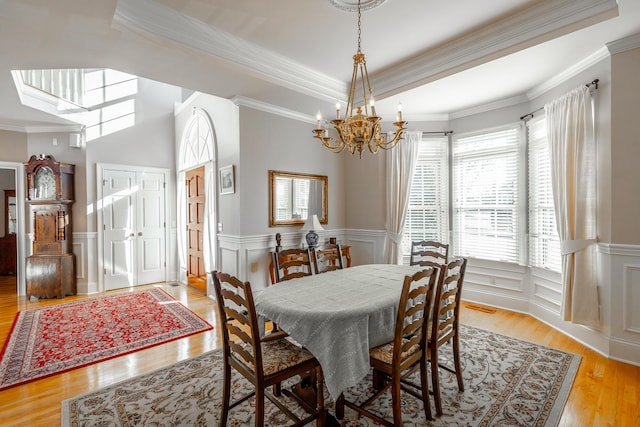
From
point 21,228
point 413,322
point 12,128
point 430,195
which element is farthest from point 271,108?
point 21,228

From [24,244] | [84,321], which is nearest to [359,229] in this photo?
[84,321]

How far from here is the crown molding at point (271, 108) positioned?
154 inches

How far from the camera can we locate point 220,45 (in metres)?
2.87

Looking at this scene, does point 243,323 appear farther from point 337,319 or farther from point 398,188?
point 398,188

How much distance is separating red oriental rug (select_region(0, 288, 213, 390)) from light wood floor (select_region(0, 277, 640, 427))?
0.47 ft

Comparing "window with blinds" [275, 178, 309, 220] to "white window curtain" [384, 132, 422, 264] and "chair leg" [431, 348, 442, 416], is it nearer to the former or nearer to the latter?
A: "white window curtain" [384, 132, 422, 264]

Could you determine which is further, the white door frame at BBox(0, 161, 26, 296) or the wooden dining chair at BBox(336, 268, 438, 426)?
the white door frame at BBox(0, 161, 26, 296)

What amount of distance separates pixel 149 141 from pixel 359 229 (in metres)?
4.08

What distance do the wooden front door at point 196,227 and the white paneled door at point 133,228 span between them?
2.37 feet

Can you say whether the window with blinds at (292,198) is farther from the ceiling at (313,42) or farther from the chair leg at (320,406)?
the chair leg at (320,406)

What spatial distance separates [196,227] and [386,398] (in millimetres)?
4074

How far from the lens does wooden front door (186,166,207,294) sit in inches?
199

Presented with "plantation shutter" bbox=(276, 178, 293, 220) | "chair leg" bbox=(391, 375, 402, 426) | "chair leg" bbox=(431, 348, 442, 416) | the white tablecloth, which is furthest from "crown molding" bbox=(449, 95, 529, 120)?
"chair leg" bbox=(391, 375, 402, 426)

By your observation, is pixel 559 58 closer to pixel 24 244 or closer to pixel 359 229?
pixel 359 229
